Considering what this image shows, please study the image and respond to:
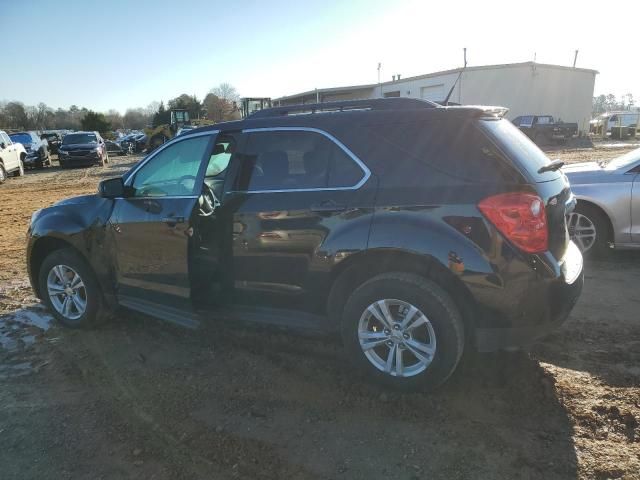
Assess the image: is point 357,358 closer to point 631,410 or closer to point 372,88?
point 631,410

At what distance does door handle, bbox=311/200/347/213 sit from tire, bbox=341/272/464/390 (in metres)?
0.52

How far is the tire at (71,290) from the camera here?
447 centimetres

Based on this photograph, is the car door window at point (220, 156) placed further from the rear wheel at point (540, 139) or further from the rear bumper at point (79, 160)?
the rear wheel at point (540, 139)

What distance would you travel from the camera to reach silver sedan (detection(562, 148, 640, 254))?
18.5ft

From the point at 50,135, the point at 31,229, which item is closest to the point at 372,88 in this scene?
the point at 50,135

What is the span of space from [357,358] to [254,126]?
1902 millimetres

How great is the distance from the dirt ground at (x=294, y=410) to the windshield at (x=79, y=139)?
23.5 metres

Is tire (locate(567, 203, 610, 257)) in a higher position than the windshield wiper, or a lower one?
lower

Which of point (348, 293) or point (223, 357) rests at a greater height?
point (348, 293)

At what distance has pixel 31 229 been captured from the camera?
4.69 metres

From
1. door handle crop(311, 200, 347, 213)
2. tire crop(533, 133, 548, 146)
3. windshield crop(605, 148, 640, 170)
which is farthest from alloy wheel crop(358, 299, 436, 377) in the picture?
tire crop(533, 133, 548, 146)

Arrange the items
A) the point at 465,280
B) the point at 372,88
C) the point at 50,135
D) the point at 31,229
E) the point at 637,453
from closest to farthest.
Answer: the point at 637,453 < the point at 465,280 < the point at 31,229 < the point at 50,135 < the point at 372,88

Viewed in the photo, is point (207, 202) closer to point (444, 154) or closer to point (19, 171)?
point (444, 154)

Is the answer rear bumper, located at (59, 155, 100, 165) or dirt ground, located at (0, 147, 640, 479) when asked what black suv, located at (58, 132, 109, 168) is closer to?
rear bumper, located at (59, 155, 100, 165)
